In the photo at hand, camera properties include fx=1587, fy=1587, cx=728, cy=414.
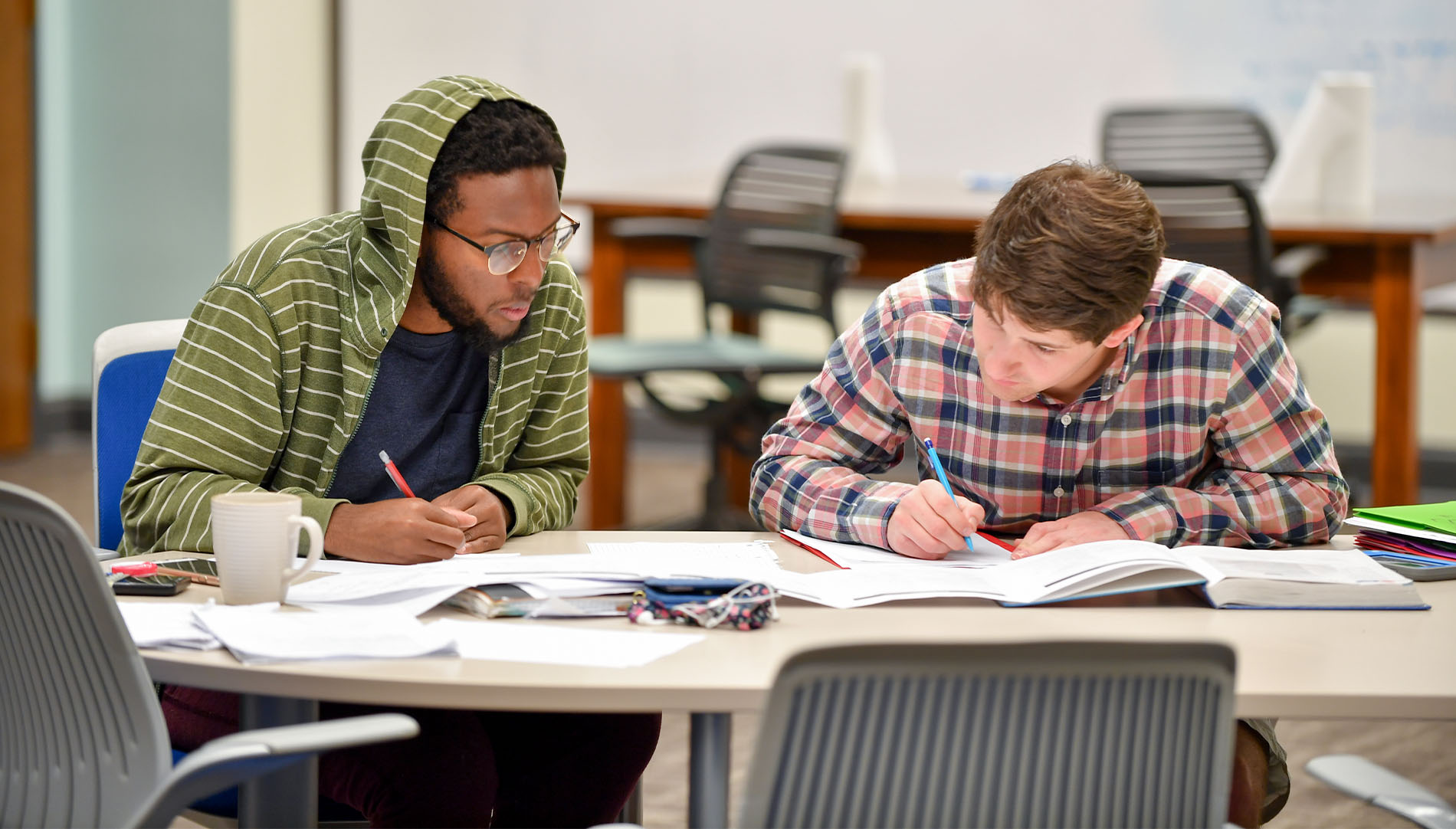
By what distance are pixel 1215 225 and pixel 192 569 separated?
9.06 ft

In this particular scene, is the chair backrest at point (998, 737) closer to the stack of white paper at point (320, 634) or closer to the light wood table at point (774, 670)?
the light wood table at point (774, 670)

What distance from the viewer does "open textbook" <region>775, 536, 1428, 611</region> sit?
1.55 m

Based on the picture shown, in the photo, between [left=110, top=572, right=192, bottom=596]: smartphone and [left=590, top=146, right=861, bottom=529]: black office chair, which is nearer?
[left=110, top=572, right=192, bottom=596]: smartphone

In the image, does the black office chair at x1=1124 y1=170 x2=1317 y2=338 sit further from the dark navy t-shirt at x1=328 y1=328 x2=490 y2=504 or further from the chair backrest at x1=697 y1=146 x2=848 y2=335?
the dark navy t-shirt at x1=328 y1=328 x2=490 y2=504

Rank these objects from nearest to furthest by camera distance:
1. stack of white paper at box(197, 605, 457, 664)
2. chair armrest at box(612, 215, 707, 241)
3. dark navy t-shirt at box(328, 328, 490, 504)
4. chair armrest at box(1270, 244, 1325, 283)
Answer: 1. stack of white paper at box(197, 605, 457, 664)
2. dark navy t-shirt at box(328, 328, 490, 504)
3. chair armrest at box(1270, 244, 1325, 283)
4. chair armrest at box(612, 215, 707, 241)

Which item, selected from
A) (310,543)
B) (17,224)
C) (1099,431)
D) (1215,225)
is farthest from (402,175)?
(17,224)

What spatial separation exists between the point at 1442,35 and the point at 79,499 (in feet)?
14.8

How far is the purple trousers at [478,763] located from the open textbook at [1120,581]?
355 mm

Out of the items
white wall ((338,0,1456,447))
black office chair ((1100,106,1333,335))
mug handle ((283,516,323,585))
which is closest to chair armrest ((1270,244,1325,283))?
black office chair ((1100,106,1333,335))

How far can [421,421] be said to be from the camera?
192cm

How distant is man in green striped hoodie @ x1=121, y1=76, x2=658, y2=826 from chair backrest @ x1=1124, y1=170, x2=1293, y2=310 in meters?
2.17

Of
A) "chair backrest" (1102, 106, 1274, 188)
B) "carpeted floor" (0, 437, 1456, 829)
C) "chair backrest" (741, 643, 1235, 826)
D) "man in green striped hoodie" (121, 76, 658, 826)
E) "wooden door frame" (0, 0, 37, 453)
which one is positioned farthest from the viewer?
"wooden door frame" (0, 0, 37, 453)

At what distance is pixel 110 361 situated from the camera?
6.45ft

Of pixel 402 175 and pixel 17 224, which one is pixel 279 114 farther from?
pixel 402 175
